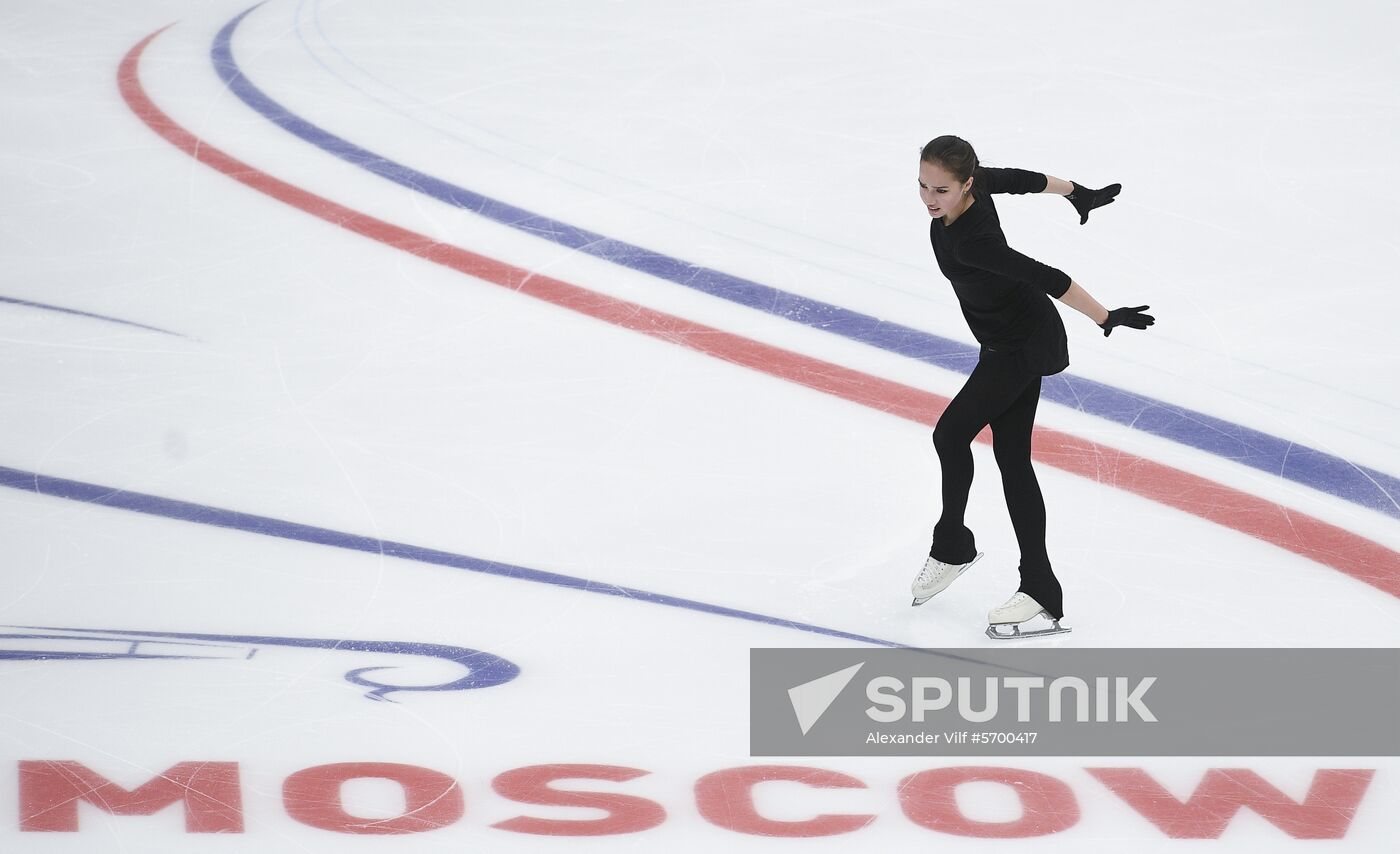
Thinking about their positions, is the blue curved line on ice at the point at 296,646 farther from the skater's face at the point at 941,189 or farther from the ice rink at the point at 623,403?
the skater's face at the point at 941,189

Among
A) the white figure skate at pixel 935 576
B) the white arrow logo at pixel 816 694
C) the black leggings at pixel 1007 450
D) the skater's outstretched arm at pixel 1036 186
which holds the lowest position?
the white arrow logo at pixel 816 694

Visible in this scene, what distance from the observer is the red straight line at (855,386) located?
140 inches

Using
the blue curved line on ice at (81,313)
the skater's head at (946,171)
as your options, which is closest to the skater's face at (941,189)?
the skater's head at (946,171)

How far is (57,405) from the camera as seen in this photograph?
4.04m

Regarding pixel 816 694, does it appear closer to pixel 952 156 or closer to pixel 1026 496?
pixel 1026 496

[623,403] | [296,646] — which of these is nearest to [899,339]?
[623,403]

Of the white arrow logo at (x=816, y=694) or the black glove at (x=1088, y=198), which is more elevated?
the black glove at (x=1088, y=198)

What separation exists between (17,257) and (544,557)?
2.33 m

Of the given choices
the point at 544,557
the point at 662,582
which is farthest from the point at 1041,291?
the point at 544,557

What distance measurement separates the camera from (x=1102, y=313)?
9.77 ft

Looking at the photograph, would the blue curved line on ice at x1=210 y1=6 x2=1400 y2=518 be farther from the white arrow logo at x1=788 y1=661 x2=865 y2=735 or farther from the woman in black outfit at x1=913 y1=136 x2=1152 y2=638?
the white arrow logo at x1=788 y1=661 x2=865 y2=735

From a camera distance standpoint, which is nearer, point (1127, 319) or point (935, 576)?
point (1127, 319)

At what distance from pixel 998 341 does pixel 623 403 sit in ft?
4.23

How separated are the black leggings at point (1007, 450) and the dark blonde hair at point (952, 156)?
1.42 feet
